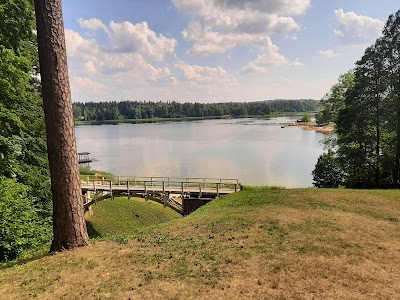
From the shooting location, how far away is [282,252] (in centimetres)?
754

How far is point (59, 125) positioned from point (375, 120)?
83.8 feet

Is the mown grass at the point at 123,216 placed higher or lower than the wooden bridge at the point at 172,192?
lower

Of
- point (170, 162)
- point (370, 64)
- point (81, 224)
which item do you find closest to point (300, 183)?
point (370, 64)

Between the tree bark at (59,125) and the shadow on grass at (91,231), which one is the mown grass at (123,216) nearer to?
the shadow on grass at (91,231)

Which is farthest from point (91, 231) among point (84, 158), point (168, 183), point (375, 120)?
point (84, 158)

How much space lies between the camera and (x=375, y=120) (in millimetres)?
25641

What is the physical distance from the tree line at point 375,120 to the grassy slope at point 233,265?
16.2 m

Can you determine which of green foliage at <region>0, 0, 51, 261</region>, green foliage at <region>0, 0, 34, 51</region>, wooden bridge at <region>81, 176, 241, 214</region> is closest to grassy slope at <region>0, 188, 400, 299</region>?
green foliage at <region>0, 0, 51, 261</region>

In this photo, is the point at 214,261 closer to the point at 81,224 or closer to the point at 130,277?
the point at 130,277

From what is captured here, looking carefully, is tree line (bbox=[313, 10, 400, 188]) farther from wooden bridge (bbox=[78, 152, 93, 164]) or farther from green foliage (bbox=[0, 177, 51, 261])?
wooden bridge (bbox=[78, 152, 93, 164])

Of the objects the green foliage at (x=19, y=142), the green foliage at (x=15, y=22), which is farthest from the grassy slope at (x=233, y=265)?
the green foliage at (x=15, y=22)

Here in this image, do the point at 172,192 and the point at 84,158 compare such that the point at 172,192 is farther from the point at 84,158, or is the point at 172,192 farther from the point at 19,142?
the point at 84,158

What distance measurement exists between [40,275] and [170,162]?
42.4 m

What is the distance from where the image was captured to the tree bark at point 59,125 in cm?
715
